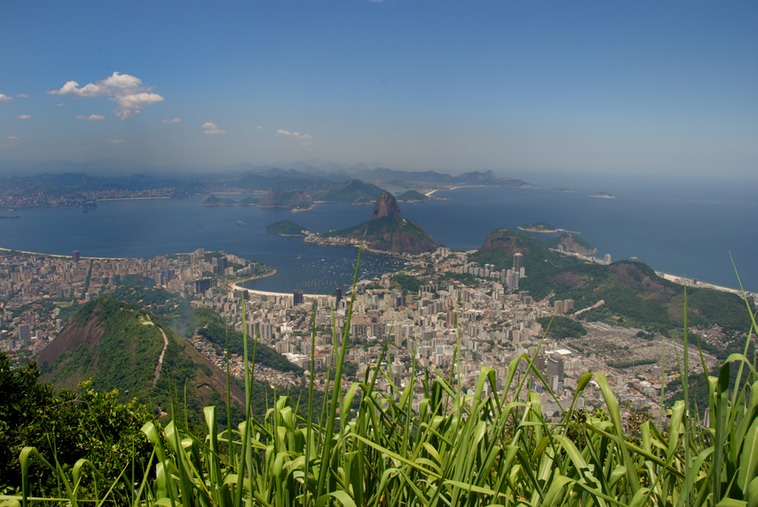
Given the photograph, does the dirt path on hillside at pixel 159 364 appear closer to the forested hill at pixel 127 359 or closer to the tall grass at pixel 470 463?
the forested hill at pixel 127 359

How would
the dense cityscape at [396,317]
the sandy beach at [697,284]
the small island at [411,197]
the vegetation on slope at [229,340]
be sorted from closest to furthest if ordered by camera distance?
the dense cityscape at [396,317], the vegetation on slope at [229,340], the sandy beach at [697,284], the small island at [411,197]

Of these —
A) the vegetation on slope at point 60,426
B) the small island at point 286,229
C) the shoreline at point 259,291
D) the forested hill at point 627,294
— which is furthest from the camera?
the small island at point 286,229

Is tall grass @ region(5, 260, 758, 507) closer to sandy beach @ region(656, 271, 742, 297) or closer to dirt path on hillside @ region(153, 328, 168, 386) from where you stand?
dirt path on hillside @ region(153, 328, 168, 386)

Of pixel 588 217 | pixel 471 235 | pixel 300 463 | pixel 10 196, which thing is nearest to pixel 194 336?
pixel 300 463

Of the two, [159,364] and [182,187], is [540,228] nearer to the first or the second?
[159,364]

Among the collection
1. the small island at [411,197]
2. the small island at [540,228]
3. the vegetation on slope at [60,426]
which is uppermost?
the small island at [411,197]

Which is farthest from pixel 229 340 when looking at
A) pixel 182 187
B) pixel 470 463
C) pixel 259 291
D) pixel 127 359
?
pixel 182 187

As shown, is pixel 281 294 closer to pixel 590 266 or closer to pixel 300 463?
pixel 590 266

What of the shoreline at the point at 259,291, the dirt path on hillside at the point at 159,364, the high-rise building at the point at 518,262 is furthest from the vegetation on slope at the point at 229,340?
the high-rise building at the point at 518,262
